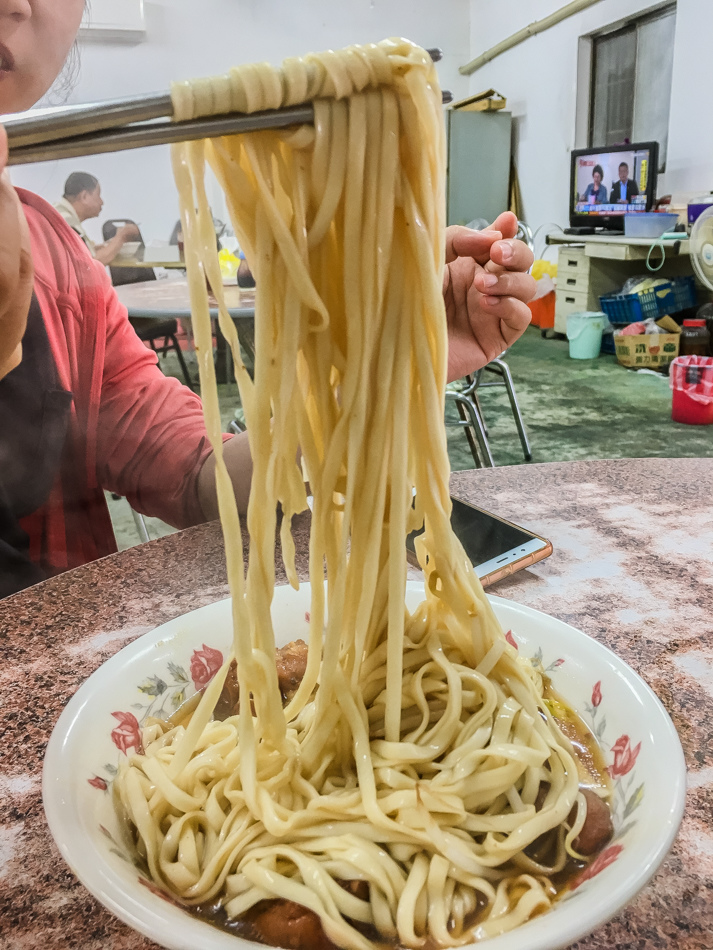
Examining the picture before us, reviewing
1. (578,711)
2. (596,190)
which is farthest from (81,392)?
(596,190)

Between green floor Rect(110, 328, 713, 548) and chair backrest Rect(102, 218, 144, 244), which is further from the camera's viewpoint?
green floor Rect(110, 328, 713, 548)

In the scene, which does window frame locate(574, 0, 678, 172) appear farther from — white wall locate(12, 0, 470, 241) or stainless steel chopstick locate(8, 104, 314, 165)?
stainless steel chopstick locate(8, 104, 314, 165)

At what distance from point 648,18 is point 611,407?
3038 mm

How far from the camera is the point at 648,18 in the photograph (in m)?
4.75

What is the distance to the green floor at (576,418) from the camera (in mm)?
3010

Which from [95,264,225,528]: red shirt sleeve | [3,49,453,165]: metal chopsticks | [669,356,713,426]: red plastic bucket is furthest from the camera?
[669,356,713,426]: red plastic bucket

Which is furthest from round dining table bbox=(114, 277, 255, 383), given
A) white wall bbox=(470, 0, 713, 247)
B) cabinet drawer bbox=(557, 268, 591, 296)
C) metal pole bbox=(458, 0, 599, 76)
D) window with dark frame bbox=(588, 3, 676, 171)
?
metal pole bbox=(458, 0, 599, 76)

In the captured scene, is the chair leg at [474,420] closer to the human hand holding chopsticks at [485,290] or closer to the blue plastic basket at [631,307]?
the human hand holding chopsticks at [485,290]

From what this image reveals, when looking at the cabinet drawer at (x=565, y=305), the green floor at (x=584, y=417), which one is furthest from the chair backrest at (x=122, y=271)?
the cabinet drawer at (x=565, y=305)

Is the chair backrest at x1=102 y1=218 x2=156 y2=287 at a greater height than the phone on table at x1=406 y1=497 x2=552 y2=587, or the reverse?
the chair backrest at x1=102 y1=218 x2=156 y2=287

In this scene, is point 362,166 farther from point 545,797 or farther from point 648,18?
point 648,18

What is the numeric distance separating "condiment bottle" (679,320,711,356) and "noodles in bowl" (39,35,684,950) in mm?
4101

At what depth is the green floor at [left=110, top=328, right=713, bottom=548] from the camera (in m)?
3.01

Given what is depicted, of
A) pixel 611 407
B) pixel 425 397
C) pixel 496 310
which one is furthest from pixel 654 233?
pixel 425 397
